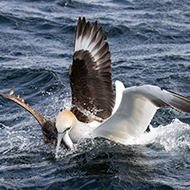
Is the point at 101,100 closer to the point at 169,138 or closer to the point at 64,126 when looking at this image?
the point at 64,126

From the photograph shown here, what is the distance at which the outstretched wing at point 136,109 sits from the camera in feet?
13.8

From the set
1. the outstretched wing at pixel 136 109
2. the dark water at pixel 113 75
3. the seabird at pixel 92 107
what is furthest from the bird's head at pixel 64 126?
the outstretched wing at pixel 136 109

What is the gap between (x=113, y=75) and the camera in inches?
320

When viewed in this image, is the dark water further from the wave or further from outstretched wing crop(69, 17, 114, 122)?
outstretched wing crop(69, 17, 114, 122)

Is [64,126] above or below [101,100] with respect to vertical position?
below

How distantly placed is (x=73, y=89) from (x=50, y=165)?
134 cm

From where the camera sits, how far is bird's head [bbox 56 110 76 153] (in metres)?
4.77

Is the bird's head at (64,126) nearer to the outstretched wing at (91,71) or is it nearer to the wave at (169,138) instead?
the outstretched wing at (91,71)

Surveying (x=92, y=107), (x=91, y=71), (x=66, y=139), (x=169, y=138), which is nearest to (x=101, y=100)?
(x=92, y=107)

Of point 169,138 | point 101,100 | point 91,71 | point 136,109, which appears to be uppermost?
point 91,71

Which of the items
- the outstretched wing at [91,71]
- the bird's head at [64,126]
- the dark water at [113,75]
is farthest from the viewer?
the outstretched wing at [91,71]

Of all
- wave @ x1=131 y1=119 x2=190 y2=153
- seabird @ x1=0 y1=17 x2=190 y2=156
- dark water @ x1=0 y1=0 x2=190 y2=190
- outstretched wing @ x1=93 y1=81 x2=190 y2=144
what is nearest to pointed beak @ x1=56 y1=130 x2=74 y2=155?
seabird @ x1=0 y1=17 x2=190 y2=156

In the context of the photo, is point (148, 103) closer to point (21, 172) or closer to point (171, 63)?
point (21, 172)

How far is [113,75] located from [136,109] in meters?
3.58
